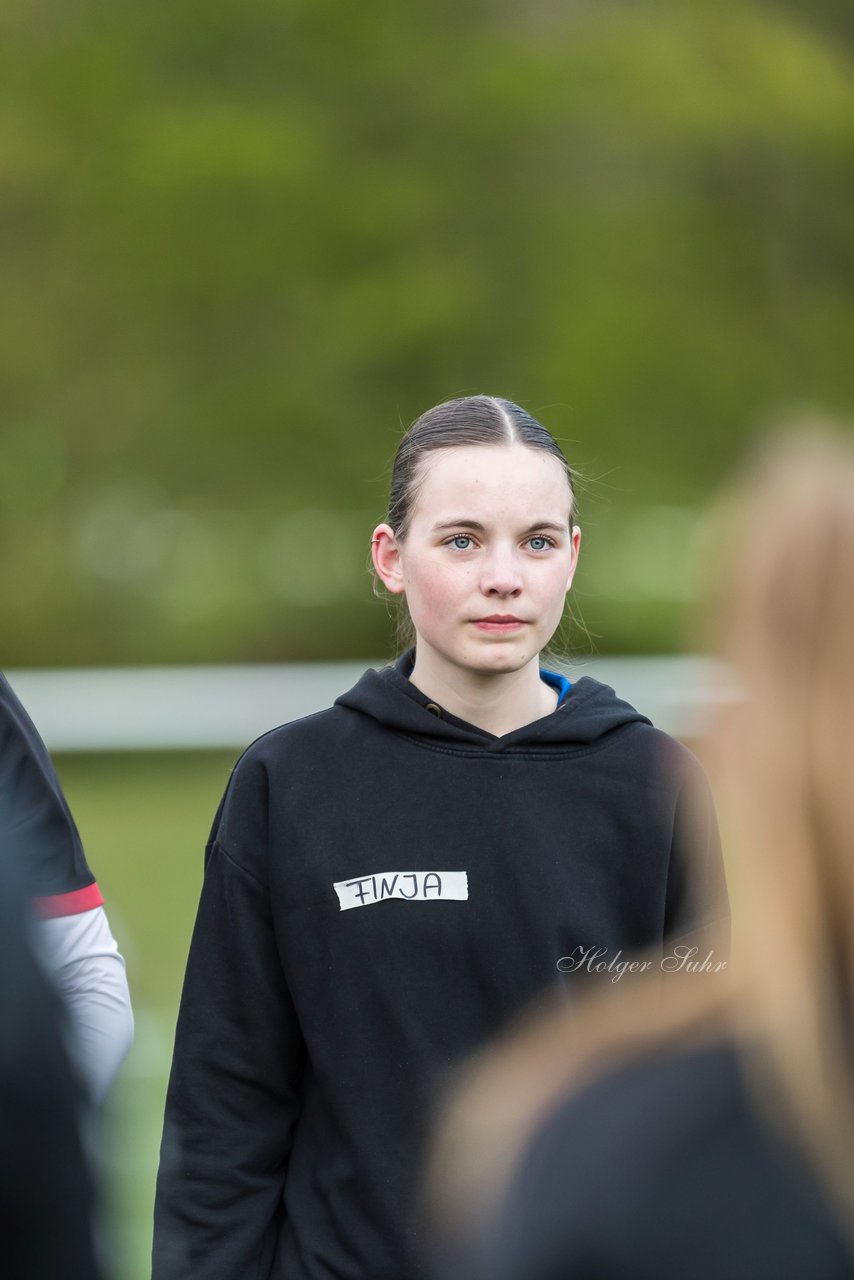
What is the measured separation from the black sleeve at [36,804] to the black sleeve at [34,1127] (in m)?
1.15

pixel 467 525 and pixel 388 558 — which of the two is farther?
pixel 388 558

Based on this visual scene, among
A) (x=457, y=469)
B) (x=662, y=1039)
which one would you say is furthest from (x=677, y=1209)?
(x=457, y=469)

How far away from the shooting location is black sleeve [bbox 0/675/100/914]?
244 cm

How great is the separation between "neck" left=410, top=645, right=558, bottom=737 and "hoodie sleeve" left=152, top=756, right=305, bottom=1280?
1.01 ft

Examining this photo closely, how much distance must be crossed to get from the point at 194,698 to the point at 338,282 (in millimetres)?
6692

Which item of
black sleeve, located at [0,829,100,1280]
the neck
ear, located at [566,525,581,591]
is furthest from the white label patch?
black sleeve, located at [0,829,100,1280]

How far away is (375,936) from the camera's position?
2357 mm

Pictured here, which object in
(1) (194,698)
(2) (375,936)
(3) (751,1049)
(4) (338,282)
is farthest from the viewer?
(4) (338,282)

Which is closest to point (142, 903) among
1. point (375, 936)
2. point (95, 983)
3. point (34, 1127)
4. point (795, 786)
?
point (95, 983)

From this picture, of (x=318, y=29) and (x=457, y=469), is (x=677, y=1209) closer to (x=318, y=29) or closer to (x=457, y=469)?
(x=457, y=469)

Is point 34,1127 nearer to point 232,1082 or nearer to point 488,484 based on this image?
point 232,1082

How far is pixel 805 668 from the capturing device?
129 cm

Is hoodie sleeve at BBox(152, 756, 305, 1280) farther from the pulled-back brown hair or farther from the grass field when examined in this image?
the pulled-back brown hair

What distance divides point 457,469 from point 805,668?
1.25 meters
